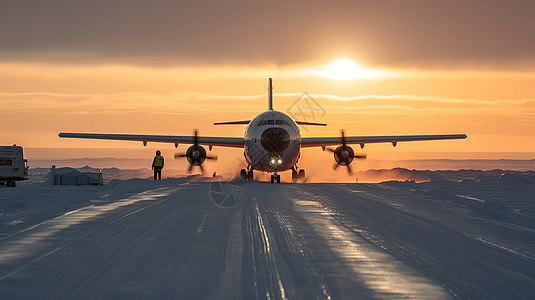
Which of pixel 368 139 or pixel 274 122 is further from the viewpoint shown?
pixel 368 139

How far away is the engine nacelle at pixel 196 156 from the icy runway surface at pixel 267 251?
2232cm

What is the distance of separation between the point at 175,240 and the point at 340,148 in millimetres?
31786

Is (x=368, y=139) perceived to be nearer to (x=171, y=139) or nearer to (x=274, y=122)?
(x=274, y=122)

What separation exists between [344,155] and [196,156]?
1103 centimetres

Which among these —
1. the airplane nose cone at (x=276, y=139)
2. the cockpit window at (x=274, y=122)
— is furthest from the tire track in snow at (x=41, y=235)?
the cockpit window at (x=274, y=122)

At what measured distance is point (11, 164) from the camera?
35688 millimetres

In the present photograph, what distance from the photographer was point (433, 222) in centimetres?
1519

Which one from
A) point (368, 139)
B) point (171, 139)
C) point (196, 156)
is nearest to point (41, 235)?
point (196, 156)

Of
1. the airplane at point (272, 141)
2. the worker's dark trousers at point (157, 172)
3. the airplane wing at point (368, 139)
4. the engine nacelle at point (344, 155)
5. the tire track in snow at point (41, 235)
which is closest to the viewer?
the tire track in snow at point (41, 235)

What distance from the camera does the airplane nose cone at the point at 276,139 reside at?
36469 mm

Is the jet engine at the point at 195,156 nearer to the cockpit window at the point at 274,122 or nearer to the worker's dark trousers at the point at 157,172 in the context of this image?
the worker's dark trousers at the point at 157,172

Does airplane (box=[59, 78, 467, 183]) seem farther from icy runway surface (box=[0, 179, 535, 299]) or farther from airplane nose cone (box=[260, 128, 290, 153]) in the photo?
icy runway surface (box=[0, 179, 535, 299])

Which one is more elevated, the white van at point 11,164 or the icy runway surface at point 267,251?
the white van at point 11,164

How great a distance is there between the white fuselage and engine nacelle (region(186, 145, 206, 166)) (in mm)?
4214
